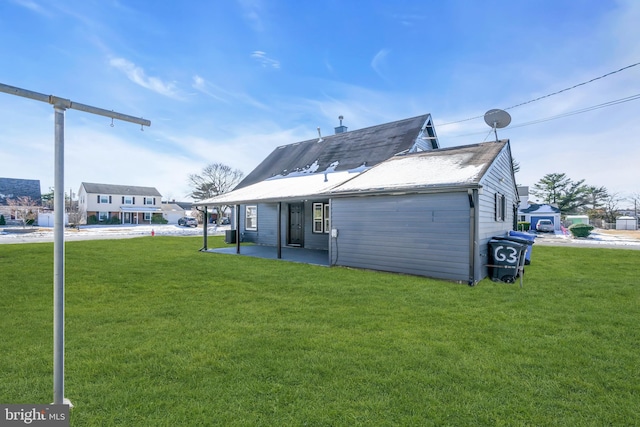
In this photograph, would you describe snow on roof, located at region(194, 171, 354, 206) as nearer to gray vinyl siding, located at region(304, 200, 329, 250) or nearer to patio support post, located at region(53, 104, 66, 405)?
gray vinyl siding, located at region(304, 200, 329, 250)

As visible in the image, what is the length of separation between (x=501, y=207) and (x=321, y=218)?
656cm

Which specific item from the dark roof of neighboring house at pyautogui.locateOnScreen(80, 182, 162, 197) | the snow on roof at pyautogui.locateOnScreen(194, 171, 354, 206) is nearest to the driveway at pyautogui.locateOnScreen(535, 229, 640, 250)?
the snow on roof at pyautogui.locateOnScreen(194, 171, 354, 206)

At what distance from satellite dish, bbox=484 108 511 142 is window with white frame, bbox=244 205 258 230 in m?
10.7

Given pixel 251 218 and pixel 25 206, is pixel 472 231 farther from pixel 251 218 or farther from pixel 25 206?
pixel 25 206

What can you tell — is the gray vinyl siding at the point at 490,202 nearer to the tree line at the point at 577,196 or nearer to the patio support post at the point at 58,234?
the patio support post at the point at 58,234

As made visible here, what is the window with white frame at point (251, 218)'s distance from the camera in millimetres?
15757

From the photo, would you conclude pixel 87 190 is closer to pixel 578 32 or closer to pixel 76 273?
pixel 76 273

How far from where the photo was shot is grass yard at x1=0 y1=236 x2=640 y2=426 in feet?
7.98

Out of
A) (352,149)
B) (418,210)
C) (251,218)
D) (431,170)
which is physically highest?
(352,149)

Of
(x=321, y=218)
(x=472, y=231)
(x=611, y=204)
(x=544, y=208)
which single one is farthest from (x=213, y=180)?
(x=611, y=204)

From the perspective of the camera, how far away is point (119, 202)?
47062mm

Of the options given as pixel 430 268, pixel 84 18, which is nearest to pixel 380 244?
pixel 430 268

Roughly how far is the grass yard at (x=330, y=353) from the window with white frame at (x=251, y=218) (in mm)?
9081

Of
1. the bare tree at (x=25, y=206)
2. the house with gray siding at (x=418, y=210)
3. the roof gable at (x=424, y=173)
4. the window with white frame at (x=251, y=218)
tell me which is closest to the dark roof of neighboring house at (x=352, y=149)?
the house with gray siding at (x=418, y=210)
